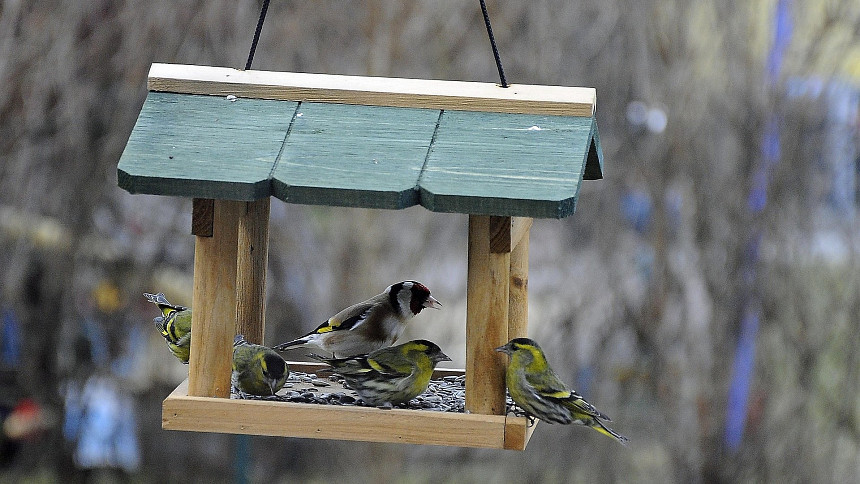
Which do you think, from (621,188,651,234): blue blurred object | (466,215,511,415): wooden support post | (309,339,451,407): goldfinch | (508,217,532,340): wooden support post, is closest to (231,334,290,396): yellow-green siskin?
(309,339,451,407): goldfinch

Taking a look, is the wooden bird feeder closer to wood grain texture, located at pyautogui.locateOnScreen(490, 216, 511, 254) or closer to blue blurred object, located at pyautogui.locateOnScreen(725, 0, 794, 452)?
wood grain texture, located at pyautogui.locateOnScreen(490, 216, 511, 254)

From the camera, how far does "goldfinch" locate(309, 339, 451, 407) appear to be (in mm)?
3229

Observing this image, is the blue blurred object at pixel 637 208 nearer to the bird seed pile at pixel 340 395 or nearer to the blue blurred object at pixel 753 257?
the blue blurred object at pixel 753 257

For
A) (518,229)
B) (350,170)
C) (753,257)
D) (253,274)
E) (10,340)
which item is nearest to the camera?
(350,170)

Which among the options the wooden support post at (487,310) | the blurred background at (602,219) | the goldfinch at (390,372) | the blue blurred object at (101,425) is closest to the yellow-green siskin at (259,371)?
the goldfinch at (390,372)

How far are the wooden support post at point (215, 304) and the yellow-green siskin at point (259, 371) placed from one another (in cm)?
11

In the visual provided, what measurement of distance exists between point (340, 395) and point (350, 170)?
904mm

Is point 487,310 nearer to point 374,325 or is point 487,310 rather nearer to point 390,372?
point 390,372

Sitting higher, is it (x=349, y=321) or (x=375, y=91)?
(x=375, y=91)

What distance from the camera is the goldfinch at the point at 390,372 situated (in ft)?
10.6

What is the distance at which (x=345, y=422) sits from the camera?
3.04 meters

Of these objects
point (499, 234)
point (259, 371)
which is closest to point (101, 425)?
point (259, 371)

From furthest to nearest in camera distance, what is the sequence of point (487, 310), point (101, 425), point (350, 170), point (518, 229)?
1. point (101, 425)
2. point (518, 229)
3. point (487, 310)
4. point (350, 170)

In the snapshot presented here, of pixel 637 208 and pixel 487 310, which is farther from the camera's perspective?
pixel 637 208
